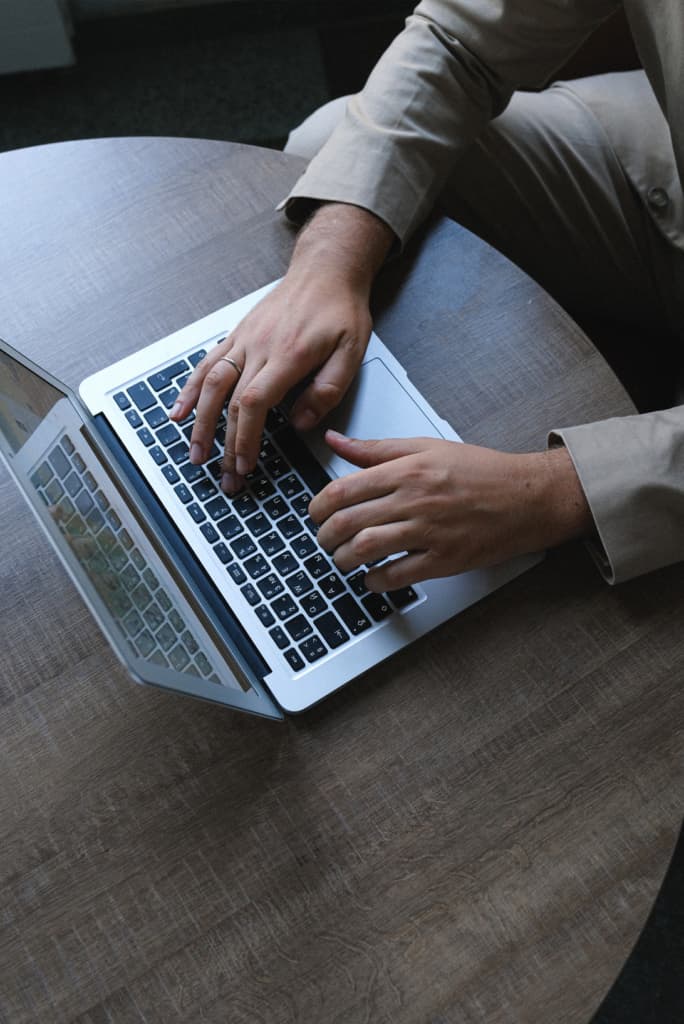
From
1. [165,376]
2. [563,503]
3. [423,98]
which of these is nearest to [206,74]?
[423,98]

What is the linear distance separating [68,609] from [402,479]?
30 centimetres

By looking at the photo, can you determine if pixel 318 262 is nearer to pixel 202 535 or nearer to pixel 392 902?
pixel 202 535

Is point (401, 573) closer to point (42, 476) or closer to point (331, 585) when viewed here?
point (331, 585)

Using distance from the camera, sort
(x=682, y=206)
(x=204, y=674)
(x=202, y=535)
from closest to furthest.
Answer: (x=204, y=674) < (x=202, y=535) < (x=682, y=206)

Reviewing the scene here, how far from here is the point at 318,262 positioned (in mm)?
868

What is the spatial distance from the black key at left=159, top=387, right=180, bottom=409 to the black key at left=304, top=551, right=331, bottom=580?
20 cm

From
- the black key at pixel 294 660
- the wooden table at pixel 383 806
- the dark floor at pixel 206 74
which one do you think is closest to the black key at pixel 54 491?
the wooden table at pixel 383 806

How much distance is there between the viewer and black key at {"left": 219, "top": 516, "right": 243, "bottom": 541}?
0.80 metres

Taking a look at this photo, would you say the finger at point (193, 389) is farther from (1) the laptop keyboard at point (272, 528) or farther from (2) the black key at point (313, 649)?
(2) the black key at point (313, 649)

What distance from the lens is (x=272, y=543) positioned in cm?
80

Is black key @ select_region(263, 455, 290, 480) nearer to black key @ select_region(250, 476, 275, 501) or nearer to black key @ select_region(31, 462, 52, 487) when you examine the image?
black key @ select_region(250, 476, 275, 501)

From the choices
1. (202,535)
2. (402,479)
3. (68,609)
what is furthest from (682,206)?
(68,609)

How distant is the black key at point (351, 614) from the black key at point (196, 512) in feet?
0.45

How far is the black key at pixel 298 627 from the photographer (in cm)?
76
